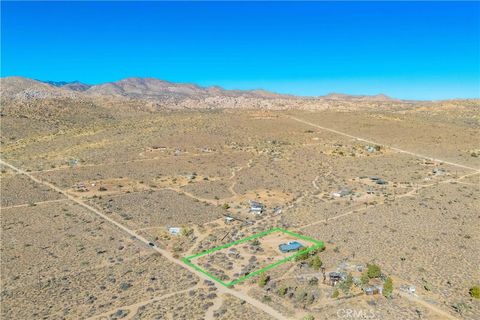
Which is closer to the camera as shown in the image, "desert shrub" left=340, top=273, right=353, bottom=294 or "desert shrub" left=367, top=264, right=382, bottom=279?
"desert shrub" left=340, top=273, right=353, bottom=294

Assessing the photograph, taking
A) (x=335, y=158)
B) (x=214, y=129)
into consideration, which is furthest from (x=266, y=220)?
(x=214, y=129)

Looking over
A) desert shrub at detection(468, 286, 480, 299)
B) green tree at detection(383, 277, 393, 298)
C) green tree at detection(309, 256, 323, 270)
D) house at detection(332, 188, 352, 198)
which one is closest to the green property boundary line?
green tree at detection(309, 256, 323, 270)

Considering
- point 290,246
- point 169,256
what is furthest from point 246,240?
point 169,256

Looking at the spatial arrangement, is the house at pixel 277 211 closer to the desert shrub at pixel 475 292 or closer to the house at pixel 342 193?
the house at pixel 342 193

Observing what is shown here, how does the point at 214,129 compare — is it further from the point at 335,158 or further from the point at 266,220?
the point at 266,220

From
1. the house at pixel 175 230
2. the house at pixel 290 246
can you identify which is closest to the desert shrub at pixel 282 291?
→ the house at pixel 290 246

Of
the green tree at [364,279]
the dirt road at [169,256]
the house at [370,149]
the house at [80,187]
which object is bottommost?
the dirt road at [169,256]

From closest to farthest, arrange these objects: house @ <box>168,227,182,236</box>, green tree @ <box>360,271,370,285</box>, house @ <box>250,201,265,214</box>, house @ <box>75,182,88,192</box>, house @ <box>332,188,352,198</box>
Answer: green tree @ <box>360,271,370,285</box> < house @ <box>168,227,182,236</box> < house @ <box>250,201,265,214</box> < house @ <box>332,188,352,198</box> < house @ <box>75,182,88,192</box>

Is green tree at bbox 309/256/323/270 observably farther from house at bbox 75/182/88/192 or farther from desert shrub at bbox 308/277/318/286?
house at bbox 75/182/88/192
